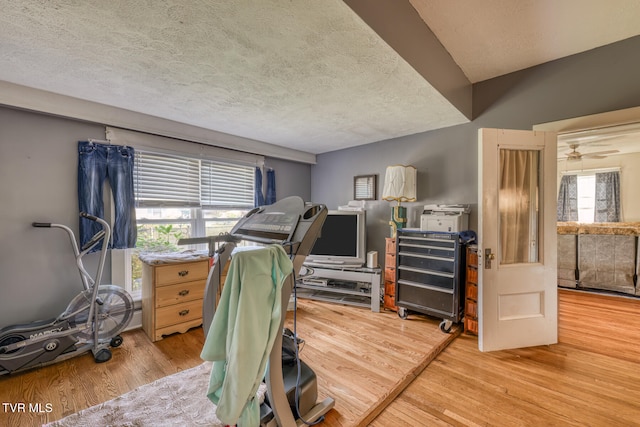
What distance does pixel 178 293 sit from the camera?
8.65 ft

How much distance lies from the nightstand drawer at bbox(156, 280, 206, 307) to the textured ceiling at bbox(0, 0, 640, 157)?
1.75 m

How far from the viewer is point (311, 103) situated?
246cm

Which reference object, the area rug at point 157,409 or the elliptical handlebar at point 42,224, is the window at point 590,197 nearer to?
the area rug at point 157,409

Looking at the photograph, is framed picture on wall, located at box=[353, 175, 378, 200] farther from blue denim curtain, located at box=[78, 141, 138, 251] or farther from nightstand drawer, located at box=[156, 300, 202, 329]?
blue denim curtain, located at box=[78, 141, 138, 251]

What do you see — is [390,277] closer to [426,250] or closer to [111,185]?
[426,250]

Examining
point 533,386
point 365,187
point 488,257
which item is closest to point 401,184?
point 365,187

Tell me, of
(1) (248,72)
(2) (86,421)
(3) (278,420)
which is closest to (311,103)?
(1) (248,72)

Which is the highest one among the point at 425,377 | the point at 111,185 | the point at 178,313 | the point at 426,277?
the point at 111,185

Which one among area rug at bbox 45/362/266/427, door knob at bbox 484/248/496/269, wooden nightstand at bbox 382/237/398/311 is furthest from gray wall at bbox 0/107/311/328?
door knob at bbox 484/248/496/269

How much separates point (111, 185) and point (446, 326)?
143 inches

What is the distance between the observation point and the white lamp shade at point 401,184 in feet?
Result: 10.5

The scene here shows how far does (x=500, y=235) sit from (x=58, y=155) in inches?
160

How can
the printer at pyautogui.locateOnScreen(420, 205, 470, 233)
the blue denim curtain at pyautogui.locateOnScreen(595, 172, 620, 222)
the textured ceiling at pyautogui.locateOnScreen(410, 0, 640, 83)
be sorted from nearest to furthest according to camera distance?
the textured ceiling at pyautogui.locateOnScreen(410, 0, 640, 83)
the printer at pyautogui.locateOnScreen(420, 205, 470, 233)
the blue denim curtain at pyautogui.locateOnScreen(595, 172, 620, 222)

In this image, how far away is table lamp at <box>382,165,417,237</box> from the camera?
319cm
